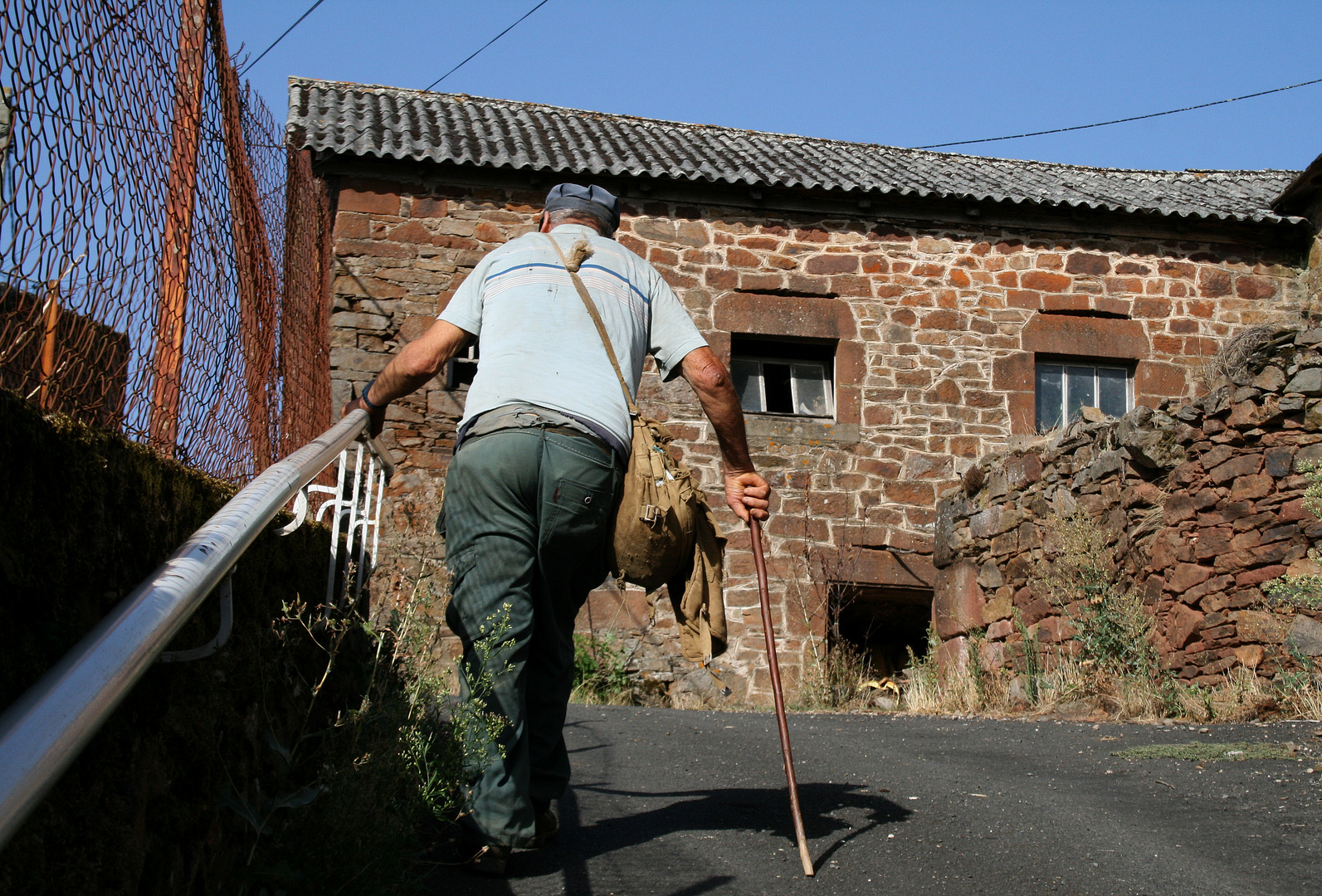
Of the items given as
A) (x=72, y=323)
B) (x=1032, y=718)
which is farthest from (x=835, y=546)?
(x=72, y=323)

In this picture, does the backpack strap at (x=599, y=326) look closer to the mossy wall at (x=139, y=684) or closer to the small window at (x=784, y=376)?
the mossy wall at (x=139, y=684)

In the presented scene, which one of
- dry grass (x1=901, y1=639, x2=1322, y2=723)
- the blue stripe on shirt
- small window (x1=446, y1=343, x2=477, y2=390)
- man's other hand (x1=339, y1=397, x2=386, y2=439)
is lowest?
dry grass (x1=901, y1=639, x2=1322, y2=723)

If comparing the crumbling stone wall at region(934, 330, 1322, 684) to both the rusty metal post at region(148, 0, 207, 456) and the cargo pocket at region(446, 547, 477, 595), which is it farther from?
the rusty metal post at region(148, 0, 207, 456)

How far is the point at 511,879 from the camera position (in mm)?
2596

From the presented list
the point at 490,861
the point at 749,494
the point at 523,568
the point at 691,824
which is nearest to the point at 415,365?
the point at 523,568

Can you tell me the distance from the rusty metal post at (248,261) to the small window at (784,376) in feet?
21.9

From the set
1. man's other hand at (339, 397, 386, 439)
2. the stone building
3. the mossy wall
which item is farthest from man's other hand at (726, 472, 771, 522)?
the stone building

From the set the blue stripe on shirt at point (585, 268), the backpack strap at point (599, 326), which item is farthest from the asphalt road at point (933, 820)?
the blue stripe on shirt at point (585, 268)

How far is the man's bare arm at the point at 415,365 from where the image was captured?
299cm

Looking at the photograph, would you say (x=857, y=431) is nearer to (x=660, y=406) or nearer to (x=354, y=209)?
(x=660, y=406)

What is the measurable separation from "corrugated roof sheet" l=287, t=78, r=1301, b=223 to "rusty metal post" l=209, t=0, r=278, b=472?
6133 mm

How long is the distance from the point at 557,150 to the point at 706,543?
791 cm

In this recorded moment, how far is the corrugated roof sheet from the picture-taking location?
390 inches

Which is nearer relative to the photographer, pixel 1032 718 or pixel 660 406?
pixel 1032 718
